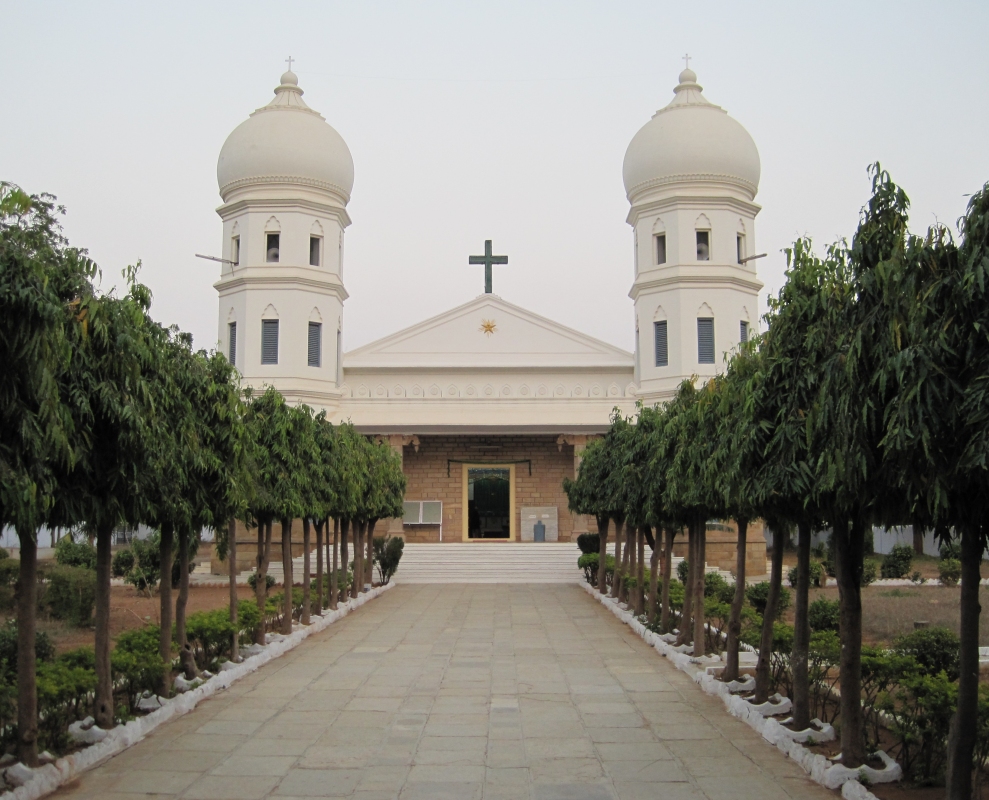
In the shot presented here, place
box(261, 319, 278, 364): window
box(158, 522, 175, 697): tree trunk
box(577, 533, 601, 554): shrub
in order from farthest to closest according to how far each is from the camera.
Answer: box(261, 319, 278, 364): window
box(577, 533, 601, 554): shrub
box(158, 522, 175, 697): tree trunk

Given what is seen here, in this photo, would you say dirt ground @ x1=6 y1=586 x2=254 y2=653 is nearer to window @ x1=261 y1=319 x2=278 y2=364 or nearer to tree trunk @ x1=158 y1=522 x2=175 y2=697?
tree trunk @ x1=158 y1=522 x2=175 y2=697

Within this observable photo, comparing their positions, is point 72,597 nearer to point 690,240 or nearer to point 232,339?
point 232,339

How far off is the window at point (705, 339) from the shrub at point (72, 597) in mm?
20498

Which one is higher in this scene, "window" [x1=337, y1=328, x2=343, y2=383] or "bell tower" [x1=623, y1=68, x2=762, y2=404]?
"bell tower" [x1=623, y1=68, x2=762, y2=404]

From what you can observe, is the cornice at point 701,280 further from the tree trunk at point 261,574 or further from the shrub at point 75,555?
the tree trunk at point 261,574

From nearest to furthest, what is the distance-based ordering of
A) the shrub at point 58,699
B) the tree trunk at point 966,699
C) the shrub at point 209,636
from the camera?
the tree trunk at point 966,699
the shrub at point 58,699
the shrub at point 209,636

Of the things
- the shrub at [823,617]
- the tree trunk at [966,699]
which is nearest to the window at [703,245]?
the shrub at [823,617]

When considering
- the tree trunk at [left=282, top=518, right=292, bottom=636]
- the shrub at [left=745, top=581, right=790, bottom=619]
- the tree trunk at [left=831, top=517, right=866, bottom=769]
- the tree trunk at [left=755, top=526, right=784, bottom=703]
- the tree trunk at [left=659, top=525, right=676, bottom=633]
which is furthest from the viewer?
the shrub at [left=745, top=581, right=790, bottom=619]

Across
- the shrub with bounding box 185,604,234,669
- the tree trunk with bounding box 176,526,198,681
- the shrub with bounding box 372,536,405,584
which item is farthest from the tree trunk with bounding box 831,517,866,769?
the shrub with bounding box 372,536,405,584

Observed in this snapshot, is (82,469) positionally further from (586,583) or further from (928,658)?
(586,583)

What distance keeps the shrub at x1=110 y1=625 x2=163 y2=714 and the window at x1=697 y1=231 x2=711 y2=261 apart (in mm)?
25951

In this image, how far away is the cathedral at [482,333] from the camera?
32.5m

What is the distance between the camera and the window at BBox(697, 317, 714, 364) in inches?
1276

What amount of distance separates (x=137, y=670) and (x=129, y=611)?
11.2 metres
